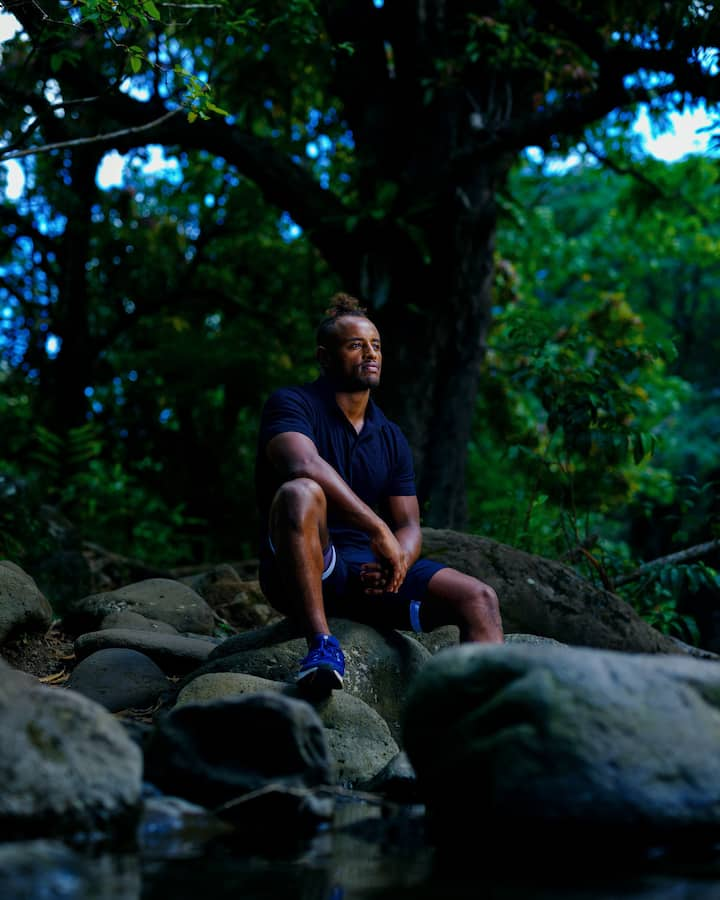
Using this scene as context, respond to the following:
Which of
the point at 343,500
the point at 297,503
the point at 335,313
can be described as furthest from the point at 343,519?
the point at 335,313

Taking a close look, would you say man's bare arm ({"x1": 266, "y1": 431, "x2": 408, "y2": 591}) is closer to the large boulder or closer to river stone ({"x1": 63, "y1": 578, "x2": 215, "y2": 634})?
the large boulder

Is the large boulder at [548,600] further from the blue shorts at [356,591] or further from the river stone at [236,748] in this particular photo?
the river stone at [236,748]

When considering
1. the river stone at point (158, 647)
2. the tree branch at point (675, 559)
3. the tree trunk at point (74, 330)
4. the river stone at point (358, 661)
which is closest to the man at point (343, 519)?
the river stone at point (358, 661)

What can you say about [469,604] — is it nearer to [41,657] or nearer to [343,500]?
[343,500]

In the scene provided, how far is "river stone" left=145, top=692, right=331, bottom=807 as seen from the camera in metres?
3.30

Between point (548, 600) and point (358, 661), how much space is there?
1791 mm

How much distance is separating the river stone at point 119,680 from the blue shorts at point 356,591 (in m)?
0.73

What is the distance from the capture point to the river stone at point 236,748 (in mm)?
3305

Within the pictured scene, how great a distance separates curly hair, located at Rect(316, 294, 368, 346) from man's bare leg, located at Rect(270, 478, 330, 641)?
2.95ft

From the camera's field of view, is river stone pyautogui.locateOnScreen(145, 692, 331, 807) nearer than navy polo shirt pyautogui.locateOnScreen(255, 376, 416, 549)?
Yes

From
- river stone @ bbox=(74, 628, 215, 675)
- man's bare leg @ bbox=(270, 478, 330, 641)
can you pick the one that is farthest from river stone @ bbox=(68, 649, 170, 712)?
man's bare leg @ bbox=(270, 478, 330, 641)

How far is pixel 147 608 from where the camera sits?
21.4 feet

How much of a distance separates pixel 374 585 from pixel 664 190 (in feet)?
31.8

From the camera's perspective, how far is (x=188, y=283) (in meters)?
14.7
